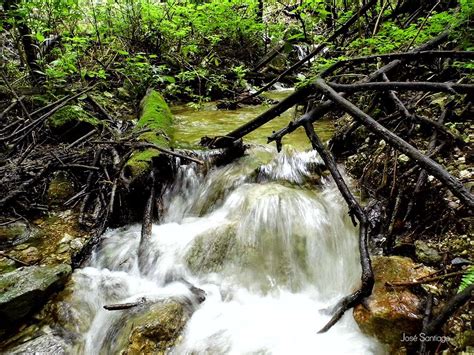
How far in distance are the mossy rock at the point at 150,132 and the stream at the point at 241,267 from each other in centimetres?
60

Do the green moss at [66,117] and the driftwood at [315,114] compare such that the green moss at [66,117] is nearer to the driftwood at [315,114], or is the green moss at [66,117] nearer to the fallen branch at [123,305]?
the fallen branch at [123,305]

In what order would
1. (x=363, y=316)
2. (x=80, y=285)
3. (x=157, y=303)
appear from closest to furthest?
(x=363, y=316) → (x=157, y=303) → (x=80, y=285)

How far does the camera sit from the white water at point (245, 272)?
9.15 ft

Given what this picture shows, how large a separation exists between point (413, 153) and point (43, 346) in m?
3.24

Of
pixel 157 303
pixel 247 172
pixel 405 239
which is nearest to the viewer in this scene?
pixel 405 239

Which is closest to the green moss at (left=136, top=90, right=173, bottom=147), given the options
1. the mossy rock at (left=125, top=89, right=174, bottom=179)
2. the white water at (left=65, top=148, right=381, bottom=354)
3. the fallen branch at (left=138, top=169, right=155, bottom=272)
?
the mossy rock at (left=125, top=89, right=174, bottom=179)

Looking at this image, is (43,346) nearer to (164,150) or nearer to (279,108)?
(164,150)

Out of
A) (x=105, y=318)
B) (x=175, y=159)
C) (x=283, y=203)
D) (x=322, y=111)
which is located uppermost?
(x=322, y=111)

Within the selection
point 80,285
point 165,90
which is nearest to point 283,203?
point 80,285

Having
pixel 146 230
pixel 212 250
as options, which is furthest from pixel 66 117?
pixel 212 250

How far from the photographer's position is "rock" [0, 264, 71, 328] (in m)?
2.77

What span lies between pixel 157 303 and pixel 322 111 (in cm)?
235

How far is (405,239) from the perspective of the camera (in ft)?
8.98

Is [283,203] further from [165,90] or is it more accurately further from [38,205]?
[165,90]
